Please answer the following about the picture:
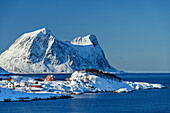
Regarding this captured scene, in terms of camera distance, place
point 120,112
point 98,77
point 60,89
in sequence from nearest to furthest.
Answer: point 120,112 < point 60,89 < point 98,77

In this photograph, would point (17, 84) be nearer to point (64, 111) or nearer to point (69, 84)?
point (69, 84)

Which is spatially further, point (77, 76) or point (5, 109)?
point (77, 76)

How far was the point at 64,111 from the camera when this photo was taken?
76.2m

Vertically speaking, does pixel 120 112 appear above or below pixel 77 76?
below

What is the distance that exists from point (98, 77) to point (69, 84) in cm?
1230

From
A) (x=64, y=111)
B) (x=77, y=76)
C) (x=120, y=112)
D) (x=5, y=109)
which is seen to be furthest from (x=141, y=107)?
(x=77, y=76)

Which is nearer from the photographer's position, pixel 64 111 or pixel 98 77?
pixel 64 111

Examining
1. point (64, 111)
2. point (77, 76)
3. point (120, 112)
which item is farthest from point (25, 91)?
point (120, 112)

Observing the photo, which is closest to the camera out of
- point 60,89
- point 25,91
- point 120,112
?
point 120,112

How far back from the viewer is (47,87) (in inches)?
4734

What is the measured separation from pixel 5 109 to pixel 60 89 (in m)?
43.5

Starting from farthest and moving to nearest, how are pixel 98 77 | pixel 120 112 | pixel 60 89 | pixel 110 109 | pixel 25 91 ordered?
pixel 98 77
pixel 60 89
pixel 25 91
pixel 110 109
pixel 120 112

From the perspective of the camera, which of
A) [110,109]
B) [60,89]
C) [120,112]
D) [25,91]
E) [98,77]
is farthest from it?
[98,77]

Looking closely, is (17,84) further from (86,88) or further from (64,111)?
(64,111)
